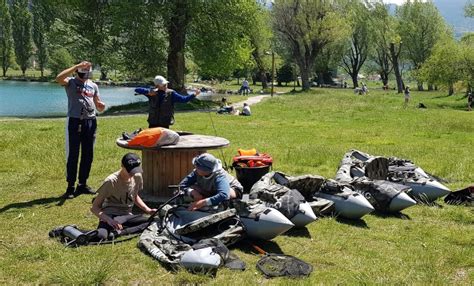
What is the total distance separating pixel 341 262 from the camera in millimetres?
5676

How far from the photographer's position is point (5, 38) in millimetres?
79188

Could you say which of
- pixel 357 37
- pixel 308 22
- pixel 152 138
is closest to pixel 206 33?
pixel 308 22

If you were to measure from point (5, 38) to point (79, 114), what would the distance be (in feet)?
266

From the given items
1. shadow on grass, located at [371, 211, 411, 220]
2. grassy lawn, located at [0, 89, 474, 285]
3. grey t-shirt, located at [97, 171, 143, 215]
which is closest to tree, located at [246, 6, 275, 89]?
grassy lawn, located at [0, 89, 474, 285]

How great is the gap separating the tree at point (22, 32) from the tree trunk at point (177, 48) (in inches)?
2359

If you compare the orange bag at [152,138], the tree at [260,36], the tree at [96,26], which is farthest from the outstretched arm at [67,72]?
the tree at [260,36]

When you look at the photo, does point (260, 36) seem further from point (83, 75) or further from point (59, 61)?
point (59, 61)

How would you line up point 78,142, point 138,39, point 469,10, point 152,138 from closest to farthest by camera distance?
1. point 152,138
2. point 78,142
3. point 138,39
4. point 469,10

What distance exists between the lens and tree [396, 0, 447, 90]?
210 feet

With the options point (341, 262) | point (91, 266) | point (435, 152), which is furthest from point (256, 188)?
point (435, 152)

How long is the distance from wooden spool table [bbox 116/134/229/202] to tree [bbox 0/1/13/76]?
78630 millimetres

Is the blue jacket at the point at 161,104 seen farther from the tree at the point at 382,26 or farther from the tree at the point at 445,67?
the tree at the point at 382,26

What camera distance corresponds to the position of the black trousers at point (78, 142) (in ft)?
26.6

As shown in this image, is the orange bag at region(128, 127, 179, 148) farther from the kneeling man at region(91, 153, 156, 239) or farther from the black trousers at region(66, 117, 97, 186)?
the kneeling man at region(91, 153, 156, 239)
